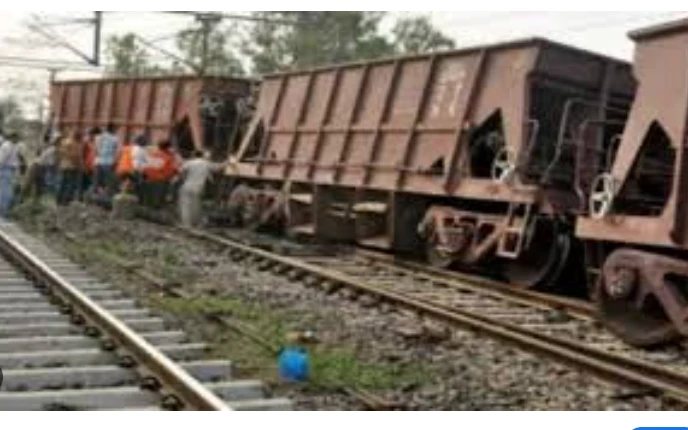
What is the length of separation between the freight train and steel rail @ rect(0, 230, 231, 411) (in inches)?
162

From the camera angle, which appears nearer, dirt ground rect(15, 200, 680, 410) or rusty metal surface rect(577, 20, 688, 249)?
dirt ground rect(15, 200, 680, 410)

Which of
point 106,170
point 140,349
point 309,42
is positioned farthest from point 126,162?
point 309,42

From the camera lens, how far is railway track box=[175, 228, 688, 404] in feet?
29.1

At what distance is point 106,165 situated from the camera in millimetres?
24031

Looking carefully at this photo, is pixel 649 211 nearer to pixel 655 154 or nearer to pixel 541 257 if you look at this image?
pixel 655 154

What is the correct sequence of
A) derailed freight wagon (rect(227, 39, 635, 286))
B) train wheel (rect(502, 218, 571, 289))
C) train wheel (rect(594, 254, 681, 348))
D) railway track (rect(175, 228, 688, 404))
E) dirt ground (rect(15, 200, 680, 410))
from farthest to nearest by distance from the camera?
derailed freight wagon (rect(227, 39, 635, 286)) < train wheel (rect(502, 218, 571, 289)) < train wheel (rect(594, 254, 681, 348)) < railway track (rect(175, 228, 688, 404)) < dirt ground (rect(15, 200, 680, 410))

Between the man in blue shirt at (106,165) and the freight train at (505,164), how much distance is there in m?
2.95

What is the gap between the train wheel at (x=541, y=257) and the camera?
543 inches

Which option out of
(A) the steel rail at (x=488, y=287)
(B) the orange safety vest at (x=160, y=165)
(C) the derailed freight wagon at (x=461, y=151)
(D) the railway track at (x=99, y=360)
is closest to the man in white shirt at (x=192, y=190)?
(C) the derailed freight wagon at (x=461, y=151)

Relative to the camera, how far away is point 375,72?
18.0m

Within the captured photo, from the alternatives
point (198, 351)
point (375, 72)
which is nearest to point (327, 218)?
point (375, 72)

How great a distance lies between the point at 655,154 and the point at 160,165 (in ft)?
42.8

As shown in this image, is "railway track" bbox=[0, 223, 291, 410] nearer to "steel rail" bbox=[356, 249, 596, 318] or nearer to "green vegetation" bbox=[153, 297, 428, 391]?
"green vegetation" bbox=[153, 297, 428, 391]

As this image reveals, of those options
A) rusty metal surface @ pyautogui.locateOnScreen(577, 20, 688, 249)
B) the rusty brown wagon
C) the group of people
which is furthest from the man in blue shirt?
rusty metal surface @ pyautogui.locateOnScreen(577, 20, 688, 249)
